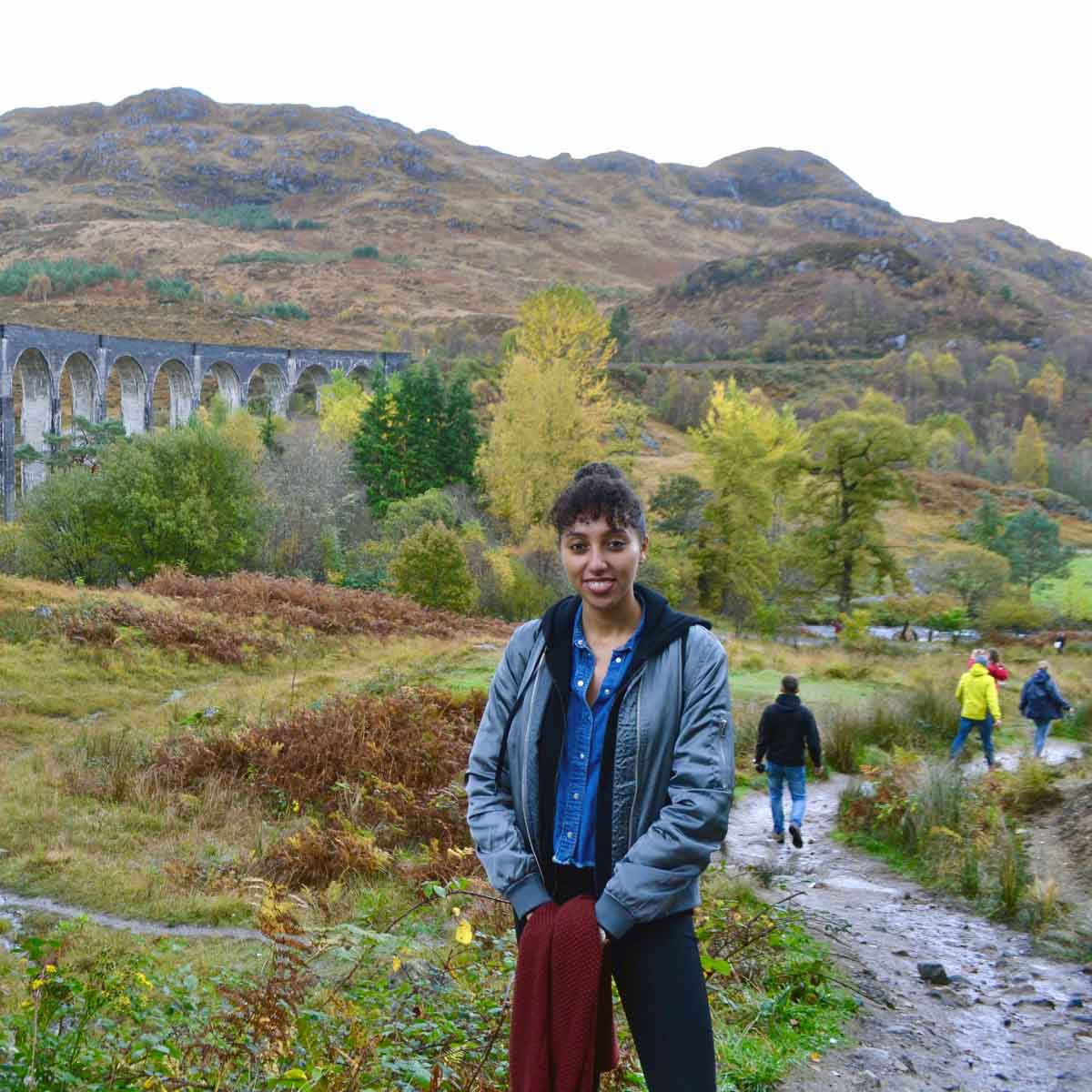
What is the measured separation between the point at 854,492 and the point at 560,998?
32.7m

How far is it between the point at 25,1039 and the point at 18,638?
48.6 ft

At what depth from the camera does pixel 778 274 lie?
420ft

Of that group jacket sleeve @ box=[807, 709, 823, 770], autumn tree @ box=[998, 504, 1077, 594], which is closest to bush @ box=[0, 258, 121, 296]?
autumn tree @ box=[998, 504, 1077, 594]

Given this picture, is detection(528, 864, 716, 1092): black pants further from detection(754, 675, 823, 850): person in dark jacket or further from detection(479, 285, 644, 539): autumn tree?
detection(479, 285, 644, 539): autumn tree

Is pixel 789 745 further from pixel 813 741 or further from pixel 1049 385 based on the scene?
pixel 1049 385

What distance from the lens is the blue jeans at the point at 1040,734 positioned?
41.2 ft

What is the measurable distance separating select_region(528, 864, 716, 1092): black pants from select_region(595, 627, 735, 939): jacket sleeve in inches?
3.3

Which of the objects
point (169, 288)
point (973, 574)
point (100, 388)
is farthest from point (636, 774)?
point (169, 288)

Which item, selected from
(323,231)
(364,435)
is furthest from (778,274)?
(364,435)

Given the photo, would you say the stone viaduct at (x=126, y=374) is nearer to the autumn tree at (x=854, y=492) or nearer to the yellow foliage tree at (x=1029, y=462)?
the autumn tree at (x=854, y=492)

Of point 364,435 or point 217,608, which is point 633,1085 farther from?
point 364,435

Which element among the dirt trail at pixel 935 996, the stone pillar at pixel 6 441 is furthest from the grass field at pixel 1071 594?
the stone pillar at pixel 6 441

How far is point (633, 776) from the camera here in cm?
246

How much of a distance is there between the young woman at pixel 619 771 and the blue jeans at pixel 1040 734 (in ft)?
38.2
